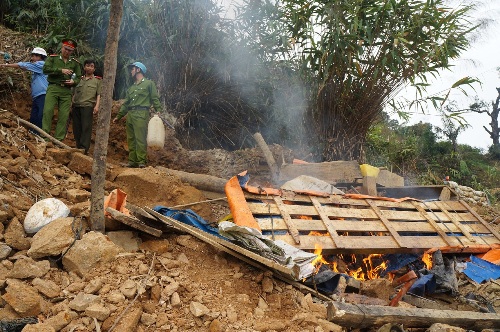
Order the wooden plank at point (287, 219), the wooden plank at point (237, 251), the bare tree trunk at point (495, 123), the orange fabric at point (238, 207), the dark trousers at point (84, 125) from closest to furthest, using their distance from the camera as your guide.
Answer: the wooden plank at point (237, 251) → the orange fabric at point (238, 207) → the wooden plank at point (287, 219) → the dark trousers at point (84, 125) → the bare tree trunk at point (495, 123)

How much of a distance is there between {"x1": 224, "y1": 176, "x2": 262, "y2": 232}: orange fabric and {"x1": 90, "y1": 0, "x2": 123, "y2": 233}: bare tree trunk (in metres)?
1.42

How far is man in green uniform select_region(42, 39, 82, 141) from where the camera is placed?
5.89 meters

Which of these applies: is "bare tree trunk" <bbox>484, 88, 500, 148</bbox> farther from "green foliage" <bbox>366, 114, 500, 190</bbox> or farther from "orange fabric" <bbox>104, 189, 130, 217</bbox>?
"orange fabric" <bbox>104, 189, 130, 217</bbox>

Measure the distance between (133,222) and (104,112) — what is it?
907 mm

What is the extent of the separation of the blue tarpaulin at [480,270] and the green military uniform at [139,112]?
4.59m

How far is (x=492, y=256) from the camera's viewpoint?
556cm

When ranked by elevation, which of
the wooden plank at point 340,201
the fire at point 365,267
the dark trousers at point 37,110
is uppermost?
the dark trousers at point 37,110

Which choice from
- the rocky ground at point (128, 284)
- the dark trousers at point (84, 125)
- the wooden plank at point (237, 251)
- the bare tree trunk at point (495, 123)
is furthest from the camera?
the bare tree trunk at point (495, 123)

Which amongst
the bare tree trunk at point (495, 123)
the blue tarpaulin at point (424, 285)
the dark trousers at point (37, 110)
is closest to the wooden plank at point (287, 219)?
the blue tarpaulin at point (424, 285)

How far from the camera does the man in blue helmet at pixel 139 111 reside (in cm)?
598

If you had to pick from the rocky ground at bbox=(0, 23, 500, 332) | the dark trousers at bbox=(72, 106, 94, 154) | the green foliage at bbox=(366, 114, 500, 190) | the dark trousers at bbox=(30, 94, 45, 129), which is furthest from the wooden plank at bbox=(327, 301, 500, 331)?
the green foliage at bbox=(366, 114, 500, 190)

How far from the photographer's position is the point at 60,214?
11.6 feet

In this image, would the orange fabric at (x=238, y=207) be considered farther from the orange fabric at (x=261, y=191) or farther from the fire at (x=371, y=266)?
the fire at (x=371, y=266)

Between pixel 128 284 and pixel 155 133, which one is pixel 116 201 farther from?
pixel 155 133
